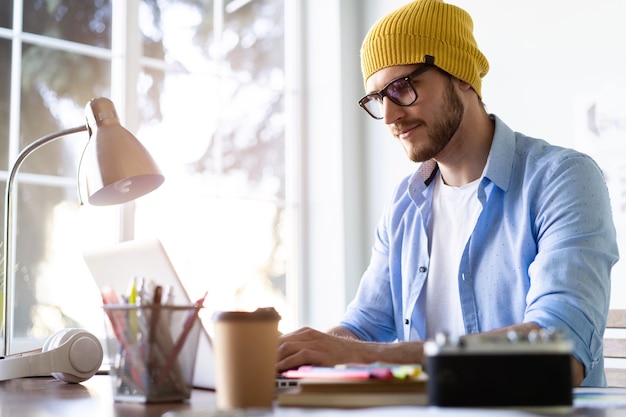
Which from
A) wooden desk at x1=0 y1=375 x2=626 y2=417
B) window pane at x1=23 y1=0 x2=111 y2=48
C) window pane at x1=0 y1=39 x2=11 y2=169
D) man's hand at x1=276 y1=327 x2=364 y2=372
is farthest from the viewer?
window pane at x1=23 y1=0 x2=111 y2=48

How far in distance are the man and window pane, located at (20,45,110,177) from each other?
1428 mm

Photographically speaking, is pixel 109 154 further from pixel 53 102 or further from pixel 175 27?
pixel 175 27

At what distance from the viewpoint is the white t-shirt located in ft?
6.39

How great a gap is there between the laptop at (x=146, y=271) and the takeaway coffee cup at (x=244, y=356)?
0.72ft

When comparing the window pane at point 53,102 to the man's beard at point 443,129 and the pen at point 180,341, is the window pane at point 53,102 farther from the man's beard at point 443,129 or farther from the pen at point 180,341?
the pen at point 180,341

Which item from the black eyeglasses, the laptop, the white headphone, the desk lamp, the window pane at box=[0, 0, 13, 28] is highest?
the window pane at box=[0, 0, 13, 28]

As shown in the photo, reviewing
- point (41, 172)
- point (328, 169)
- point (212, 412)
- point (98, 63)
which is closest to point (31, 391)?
point (212, 412)

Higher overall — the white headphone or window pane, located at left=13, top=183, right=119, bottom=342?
window pane, located at left=13, top=183, right=119, bottom=342

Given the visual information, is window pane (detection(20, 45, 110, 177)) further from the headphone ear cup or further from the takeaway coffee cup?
the takeaway coffee cup

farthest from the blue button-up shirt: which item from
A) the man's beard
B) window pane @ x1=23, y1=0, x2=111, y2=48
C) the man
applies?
window pane @ x1=23, y1=0, x2=111, y2=48

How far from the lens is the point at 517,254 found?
1.80 metres

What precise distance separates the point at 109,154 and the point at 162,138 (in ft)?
6.77

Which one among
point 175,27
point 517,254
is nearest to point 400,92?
point 517,254

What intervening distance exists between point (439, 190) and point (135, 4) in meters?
1.79
